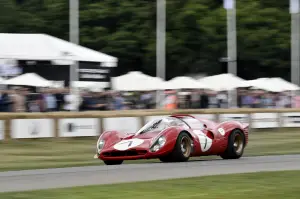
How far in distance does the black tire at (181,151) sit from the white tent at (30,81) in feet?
50.7

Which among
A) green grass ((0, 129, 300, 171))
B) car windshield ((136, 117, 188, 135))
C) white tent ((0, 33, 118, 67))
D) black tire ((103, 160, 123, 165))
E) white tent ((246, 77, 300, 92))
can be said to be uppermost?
white tent ((0, 33, 118, 67))

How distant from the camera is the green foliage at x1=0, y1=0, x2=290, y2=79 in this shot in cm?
5334

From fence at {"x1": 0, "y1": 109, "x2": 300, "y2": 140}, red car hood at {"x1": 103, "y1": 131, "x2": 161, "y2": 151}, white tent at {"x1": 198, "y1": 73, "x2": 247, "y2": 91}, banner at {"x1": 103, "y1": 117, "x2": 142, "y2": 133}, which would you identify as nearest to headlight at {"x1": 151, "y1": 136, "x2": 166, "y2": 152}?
red car hood at {"x1": 103, "y1": 131, "x2": 161, "y2": 151}

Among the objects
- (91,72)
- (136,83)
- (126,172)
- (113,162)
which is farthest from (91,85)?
(126,172)

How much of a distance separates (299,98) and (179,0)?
66.3 feet

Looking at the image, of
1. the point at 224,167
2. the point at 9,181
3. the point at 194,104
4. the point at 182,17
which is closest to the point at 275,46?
the point at 182,17

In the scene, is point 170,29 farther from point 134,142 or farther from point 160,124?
point 134,142

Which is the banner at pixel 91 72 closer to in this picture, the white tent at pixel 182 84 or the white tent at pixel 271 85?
the white tent at pixel 182 84

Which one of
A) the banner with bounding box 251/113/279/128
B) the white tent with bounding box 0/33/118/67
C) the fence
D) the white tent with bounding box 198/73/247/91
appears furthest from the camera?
the white tent with bounding box 198/73/247/91

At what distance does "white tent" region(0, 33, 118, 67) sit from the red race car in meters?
12.8

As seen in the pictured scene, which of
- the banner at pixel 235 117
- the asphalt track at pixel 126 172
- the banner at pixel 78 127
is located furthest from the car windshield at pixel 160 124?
the banner at pixel 235 117

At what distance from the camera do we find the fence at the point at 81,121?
22.9 m

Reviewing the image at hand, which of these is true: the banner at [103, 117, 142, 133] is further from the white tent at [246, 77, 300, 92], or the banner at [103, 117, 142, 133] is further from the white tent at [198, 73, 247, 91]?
the white tent at [246, 77, 300, 92]

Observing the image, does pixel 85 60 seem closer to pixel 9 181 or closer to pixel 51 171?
pixel 51 171
